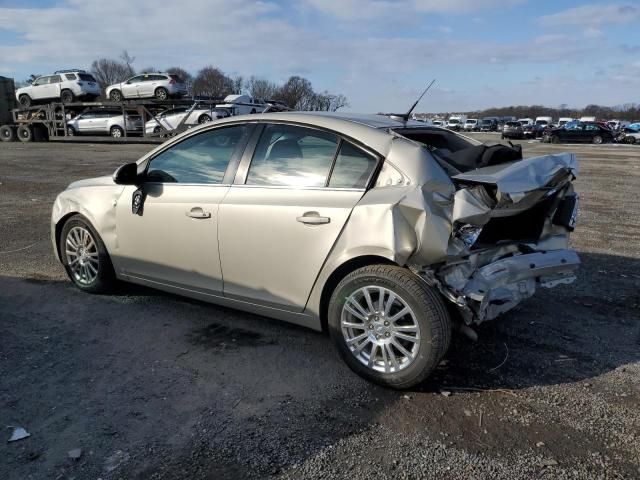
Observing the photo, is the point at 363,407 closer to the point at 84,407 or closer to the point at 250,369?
the point at 250,369

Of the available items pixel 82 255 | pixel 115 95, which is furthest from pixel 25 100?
pixel 82 255

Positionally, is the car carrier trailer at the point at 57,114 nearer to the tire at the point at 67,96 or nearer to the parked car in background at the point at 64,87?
the tire at the point at 67,96

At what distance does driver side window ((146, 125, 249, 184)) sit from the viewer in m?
4.09

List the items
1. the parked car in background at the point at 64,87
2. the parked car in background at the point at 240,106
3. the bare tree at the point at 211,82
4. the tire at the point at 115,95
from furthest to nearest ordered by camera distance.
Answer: the bare tree at the point at 211,82 → the parked car in background at the point at 64,87 → the tire at the point at 115,95 → the parked car in background at the point at 240,106

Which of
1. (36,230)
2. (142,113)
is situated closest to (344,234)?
(36,230)

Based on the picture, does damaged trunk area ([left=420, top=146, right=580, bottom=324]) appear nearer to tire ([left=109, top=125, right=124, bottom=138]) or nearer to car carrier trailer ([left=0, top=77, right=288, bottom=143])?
car carrier trailer ([left=0, top=77, right=288, bottom=143])

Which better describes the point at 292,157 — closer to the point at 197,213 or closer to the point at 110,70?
Answer: the point at 197,213

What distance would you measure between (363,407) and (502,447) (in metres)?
0.80

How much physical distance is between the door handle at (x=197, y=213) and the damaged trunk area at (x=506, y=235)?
172 cm

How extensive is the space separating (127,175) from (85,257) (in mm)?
1073

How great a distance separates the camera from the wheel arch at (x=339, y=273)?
3.34 metres

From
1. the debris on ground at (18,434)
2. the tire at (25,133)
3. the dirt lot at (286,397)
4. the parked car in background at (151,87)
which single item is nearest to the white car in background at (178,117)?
the parked car in background at (151,87)

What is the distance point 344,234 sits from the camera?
133 inches

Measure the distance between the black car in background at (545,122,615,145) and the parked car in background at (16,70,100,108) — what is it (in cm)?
3276
